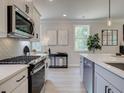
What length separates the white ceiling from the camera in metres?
6.16

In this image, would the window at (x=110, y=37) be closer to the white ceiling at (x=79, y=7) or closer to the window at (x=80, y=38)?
the window at (x=80, y=38)

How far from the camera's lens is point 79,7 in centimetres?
678

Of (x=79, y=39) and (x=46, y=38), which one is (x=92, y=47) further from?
(x=46, y=38)

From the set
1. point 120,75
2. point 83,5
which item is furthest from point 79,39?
point 120,75

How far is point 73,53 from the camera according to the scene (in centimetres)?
905

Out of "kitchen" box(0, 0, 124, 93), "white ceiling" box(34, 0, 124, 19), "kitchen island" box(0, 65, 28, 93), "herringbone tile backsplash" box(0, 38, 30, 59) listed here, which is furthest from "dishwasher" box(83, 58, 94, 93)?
"white ceiling" box(34, 0, 124, 19)

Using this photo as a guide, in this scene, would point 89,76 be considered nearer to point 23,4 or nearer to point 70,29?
point 23,4

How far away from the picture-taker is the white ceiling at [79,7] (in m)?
6.16

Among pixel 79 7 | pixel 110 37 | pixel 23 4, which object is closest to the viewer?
pixel 23 4

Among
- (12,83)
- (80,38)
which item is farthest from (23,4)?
(80,38)

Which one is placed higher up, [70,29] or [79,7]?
[79,7]

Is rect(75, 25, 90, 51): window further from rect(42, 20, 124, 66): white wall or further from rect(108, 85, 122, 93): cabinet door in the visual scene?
rect(108, 85, 122, 93): cabinet door

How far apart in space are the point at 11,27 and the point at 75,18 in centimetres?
663

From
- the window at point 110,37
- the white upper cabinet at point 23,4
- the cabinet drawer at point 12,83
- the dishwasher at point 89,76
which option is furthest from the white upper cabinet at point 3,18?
the window at point 110,37
